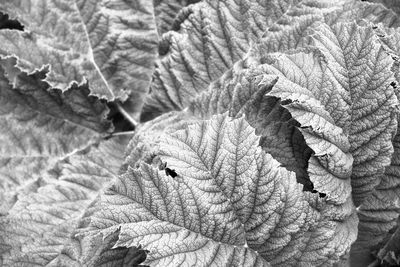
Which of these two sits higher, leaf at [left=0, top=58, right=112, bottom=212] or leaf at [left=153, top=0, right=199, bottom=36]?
leaf at [left=153, top=0, right=199, bottom=36]

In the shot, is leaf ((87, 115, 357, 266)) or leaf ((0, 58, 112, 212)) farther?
leaf ((0, 58, 112, 212))

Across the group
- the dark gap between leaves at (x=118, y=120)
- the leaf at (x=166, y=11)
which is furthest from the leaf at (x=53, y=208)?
the leaf at (x=166, y=11)

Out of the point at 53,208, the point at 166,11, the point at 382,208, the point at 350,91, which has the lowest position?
the point at 53,208

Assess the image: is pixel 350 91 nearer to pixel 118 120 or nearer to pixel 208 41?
pixel 208 41

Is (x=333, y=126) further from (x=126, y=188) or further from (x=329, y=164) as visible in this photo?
(x=126, y=188)

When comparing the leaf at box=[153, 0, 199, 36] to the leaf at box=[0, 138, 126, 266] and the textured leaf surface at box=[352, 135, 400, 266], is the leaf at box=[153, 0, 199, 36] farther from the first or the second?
the textured leaf surface at box=[352, 135, 400, 266]

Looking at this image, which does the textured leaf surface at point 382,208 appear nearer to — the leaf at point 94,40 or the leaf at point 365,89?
the leaf at point 365,89

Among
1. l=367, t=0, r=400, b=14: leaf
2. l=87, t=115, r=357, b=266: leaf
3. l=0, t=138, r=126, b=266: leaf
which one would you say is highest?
l=367, t=0, r=400, b=14: leaf

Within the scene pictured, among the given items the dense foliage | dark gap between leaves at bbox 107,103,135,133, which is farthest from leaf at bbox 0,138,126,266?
dark gap between leaves at bbox 107,103,135,133

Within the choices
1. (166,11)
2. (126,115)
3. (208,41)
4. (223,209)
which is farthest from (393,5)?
(126,115)
